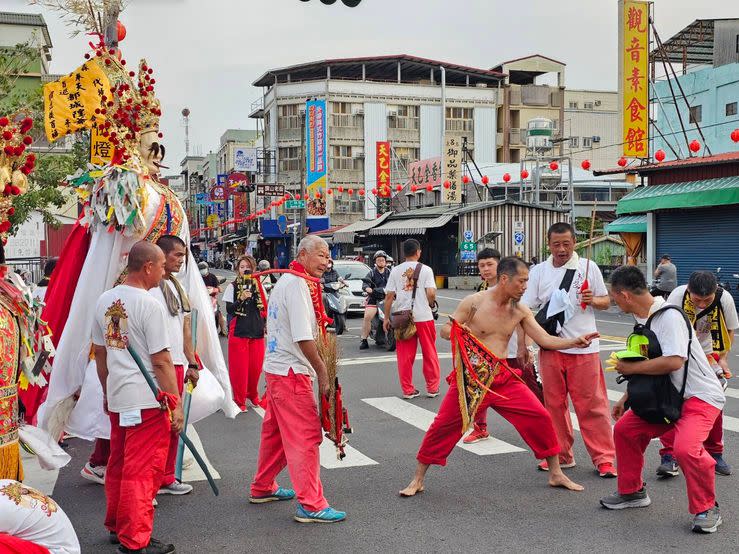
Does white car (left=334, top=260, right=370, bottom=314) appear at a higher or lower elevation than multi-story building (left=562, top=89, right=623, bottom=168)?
lower

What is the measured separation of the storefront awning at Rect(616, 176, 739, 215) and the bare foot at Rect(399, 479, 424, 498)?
1702 centimetres

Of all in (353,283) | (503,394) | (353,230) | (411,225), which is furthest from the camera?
(353,230)

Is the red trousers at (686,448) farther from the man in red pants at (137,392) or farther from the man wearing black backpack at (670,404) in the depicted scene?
the man in red pants at (137,392)

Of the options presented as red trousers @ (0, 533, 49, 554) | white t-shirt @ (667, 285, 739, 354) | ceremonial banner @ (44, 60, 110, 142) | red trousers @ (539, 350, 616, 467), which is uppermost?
ceremonial banner @ (44, 60, 110, 142)

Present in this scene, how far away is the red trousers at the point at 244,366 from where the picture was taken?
9.66m

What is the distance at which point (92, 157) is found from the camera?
6.73 m

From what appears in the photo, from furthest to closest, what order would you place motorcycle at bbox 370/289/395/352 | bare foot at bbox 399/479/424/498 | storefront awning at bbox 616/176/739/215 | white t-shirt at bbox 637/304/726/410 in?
storefront awning at bbox 616/176/739/215, motorcycle at bbox 370/289/395/352, bare foot at bbox 399/479/424/498, white t-shirt at bbox 637/304/726/410

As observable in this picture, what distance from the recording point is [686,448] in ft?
16.8

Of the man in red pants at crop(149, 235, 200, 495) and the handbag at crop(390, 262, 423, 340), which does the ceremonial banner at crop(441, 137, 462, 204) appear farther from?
the man in red pants at crop(149, 235, 200, 495)

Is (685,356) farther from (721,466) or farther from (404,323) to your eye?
(404,323)

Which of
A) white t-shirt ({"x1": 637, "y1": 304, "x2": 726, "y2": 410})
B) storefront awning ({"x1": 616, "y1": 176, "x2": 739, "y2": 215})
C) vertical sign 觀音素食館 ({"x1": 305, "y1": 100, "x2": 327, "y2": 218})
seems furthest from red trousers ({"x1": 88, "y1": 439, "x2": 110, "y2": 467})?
vertical sign 觀音素食館 ({"x1": 305, "y1": 100, "x2": 327, "y2": 218})

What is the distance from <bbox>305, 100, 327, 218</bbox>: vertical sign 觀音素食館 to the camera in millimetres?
54469

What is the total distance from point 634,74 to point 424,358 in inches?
648

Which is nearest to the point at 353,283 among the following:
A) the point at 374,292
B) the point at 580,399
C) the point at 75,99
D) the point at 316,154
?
the point at 374,292
